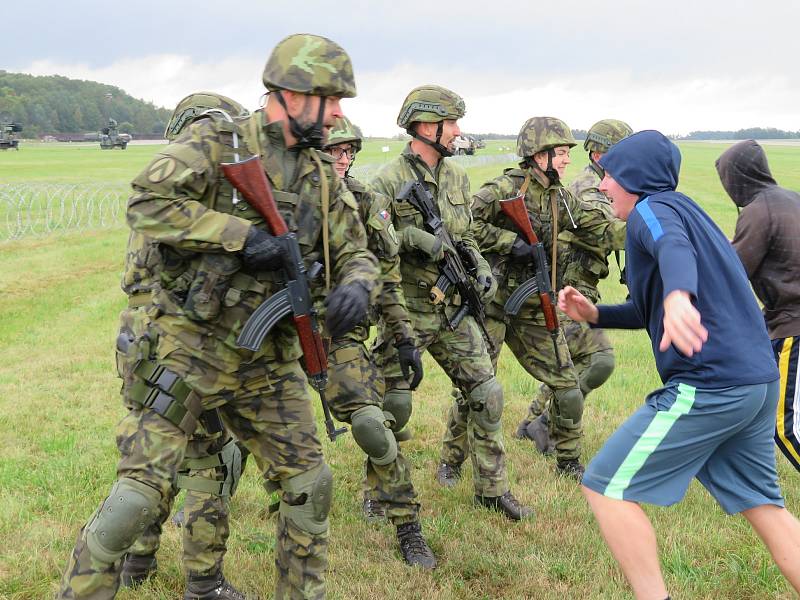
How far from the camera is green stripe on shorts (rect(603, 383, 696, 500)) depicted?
10.6 feet

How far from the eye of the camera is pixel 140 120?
125500 mm

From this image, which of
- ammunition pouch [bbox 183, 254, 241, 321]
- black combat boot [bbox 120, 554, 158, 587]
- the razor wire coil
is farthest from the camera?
the razor wire coil

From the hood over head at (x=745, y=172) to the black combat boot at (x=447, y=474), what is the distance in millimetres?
2779

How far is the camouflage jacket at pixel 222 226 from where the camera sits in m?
3.36

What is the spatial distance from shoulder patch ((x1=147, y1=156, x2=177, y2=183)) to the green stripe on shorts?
2189mm

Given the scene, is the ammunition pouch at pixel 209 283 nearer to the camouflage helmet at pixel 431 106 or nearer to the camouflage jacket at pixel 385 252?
the camouflage jacket at pixel 385 252

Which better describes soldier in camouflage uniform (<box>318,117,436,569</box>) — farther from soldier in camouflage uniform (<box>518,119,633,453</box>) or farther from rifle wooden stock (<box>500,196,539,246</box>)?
soldier in camouflage uniform (<box>518,119,633,453</box>)

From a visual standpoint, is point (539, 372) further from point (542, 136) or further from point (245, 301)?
point (245, 301)

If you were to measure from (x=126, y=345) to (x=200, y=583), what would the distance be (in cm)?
129

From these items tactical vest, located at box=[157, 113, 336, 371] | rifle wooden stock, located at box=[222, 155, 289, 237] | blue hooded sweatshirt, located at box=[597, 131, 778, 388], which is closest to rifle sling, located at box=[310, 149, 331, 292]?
tactical vest, located at box=[157, 113, 336, 371]

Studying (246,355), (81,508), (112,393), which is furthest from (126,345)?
(112,393)

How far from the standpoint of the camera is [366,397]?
4758mm

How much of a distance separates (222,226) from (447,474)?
3435mm

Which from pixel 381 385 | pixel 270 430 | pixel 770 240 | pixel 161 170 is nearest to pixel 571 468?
pixel 381 385
